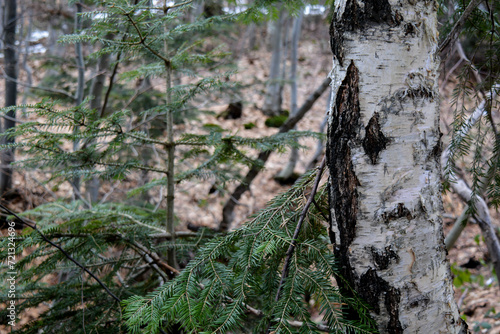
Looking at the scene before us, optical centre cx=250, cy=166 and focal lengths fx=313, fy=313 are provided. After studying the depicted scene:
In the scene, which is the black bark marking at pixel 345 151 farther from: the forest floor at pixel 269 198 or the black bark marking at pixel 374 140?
the forest floor at pixel 269 198

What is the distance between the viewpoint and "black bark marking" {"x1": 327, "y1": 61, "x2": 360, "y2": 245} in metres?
1.07

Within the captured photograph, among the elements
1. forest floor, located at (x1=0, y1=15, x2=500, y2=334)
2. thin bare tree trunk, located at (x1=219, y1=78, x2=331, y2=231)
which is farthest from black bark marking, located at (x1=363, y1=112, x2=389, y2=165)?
thin bare tree trunk, located at (x1=219, y1=78, x2=331, y2=231)

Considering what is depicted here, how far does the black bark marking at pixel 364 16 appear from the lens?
1040 millimetres

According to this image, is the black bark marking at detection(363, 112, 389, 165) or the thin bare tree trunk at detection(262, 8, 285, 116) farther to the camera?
the thin bare tree trunk at detection(262, 8, 285, 116)

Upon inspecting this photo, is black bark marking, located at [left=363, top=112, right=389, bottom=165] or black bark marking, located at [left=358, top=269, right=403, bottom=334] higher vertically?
black bark marking, located at [left=363, top=112, right=389, bottom=165]

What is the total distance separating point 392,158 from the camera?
3.45ft

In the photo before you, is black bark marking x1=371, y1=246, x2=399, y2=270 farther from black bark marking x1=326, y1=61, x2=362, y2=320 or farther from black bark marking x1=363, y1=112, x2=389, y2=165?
black bark marking x1=363, y1=112, x2=389, y2=165

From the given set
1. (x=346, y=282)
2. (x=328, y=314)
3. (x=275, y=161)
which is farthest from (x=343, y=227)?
(x=275, y=161)

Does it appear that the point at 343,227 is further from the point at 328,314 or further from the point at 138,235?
the point at 138,235

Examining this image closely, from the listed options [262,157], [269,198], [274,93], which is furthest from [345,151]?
[274,93]

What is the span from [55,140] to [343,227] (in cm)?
155

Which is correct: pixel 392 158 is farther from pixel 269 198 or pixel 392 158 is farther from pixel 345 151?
pixel 269 198

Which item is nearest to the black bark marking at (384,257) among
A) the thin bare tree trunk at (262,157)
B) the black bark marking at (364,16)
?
the black bark marking at (364,16)

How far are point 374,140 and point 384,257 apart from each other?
1.29 feet
